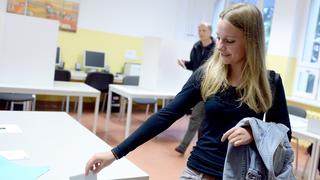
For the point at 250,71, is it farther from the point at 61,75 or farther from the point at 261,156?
the point at 61,75

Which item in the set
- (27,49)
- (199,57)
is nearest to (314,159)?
(199,57)

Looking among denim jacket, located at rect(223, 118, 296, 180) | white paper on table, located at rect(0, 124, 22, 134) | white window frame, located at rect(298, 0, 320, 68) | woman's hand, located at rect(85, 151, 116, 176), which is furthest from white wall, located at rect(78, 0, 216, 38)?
denim jacket, located at rect(223, 118, 296, 180)

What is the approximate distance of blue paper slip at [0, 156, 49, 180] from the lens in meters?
1.29

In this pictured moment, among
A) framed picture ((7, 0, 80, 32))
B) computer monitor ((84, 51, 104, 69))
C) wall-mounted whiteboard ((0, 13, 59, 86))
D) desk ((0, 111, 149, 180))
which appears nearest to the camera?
desk ((0, 111, 149, 180))

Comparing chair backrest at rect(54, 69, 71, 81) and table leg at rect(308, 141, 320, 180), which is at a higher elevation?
chair backrest at rect(54, 69, 71, 81)

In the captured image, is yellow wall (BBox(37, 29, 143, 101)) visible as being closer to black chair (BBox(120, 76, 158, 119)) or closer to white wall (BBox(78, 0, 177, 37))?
white wall (BBox(78, 0, 177, 37))

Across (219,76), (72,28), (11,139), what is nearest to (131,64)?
(72,28)

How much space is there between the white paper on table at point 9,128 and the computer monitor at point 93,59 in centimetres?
456

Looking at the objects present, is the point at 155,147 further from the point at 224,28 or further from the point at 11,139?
the point at 224,28

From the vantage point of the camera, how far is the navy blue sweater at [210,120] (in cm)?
126

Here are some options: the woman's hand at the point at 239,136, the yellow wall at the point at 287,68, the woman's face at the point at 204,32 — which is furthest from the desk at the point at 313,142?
the yellow wall at the point at 287,68

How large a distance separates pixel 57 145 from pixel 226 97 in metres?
0.84

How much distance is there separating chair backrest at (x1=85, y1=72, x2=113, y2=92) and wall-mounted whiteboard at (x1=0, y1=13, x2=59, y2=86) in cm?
174

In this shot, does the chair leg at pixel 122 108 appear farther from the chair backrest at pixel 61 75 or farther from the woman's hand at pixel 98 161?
the woman's hand at pixel 98 161
